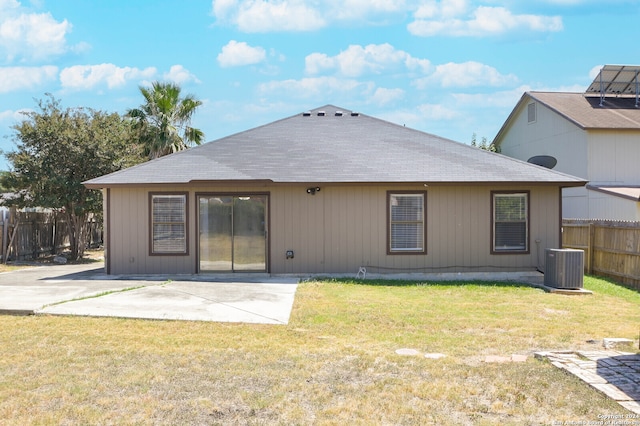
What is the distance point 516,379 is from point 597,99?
21.9m

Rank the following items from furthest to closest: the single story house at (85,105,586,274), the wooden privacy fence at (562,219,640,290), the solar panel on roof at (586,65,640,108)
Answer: the solar panel on roof at (586,65,640,108)
the single story house at (85,105,586,274)
the wooden privacy fence at (562,219,640,290)

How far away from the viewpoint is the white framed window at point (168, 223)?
13336mm

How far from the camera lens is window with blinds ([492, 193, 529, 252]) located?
13.6 meters

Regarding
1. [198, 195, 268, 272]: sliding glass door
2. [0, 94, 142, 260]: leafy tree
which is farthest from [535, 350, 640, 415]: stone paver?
[0, 94, 142, 260]: leafy tree

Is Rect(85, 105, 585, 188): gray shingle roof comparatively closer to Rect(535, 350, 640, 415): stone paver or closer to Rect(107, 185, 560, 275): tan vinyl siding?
Rect(107, 185, 560, 275): tan vinyl siding

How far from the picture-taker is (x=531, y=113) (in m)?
24.3

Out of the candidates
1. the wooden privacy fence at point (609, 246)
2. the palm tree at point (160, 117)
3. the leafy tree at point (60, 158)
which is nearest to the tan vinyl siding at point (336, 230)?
the wooden privacy fence at point (609, 246)

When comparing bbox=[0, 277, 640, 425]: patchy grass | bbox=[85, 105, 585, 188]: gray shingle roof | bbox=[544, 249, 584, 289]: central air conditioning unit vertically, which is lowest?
bbox=[0, 277, 640, 425]: patchy grass

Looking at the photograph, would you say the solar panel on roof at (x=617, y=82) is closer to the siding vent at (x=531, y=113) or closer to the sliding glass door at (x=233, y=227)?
the siding vent at (x=531, y=113)

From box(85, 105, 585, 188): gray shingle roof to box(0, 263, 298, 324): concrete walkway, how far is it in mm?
2285

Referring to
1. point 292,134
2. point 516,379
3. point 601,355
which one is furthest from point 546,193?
point 516,379

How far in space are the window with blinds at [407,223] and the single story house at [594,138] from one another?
259 inches

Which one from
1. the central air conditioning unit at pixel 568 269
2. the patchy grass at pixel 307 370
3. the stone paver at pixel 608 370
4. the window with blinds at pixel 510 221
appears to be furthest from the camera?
the window with blinds at pixel 510 221

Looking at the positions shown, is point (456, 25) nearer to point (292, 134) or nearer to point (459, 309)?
point (292, 134)
